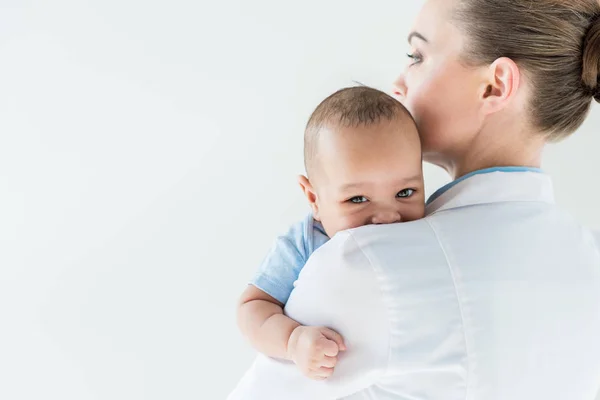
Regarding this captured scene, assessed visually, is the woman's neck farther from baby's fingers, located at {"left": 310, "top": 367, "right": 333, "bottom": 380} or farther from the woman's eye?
baby's fingers, located at {"left": 310, "top": 367, "right": 333, "bottom": 380}

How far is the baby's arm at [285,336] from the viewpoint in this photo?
100cm

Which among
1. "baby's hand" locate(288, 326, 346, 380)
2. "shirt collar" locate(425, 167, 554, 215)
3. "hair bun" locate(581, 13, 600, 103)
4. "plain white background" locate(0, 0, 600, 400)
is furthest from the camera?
"plain white background" locate(0, 0, 600, 400)

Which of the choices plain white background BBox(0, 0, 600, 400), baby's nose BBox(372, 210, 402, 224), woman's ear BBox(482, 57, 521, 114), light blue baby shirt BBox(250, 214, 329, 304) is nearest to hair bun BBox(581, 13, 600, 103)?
woman's ear BBox(482, 57, 521, 114)

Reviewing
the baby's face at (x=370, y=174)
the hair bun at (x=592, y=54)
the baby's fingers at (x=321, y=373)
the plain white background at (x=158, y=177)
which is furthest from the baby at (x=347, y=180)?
the plain white background at (x=158, y=177)

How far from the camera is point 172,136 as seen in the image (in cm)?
238

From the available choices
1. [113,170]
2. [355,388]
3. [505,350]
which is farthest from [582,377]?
[113,170]

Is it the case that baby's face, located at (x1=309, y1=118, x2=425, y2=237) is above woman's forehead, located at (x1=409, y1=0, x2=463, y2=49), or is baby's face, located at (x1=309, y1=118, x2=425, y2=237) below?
below

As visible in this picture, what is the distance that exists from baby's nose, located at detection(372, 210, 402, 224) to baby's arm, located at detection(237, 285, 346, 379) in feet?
0.67

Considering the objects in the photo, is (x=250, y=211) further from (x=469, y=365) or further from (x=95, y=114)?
Answer: (x=469, y=365)

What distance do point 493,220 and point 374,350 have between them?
0.26 meters

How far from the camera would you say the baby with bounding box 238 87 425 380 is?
1.19 metres

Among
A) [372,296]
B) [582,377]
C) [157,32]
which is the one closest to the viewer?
[372,296]

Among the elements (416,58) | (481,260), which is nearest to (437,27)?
(416,58)

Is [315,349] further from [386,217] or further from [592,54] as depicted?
[592,54]
